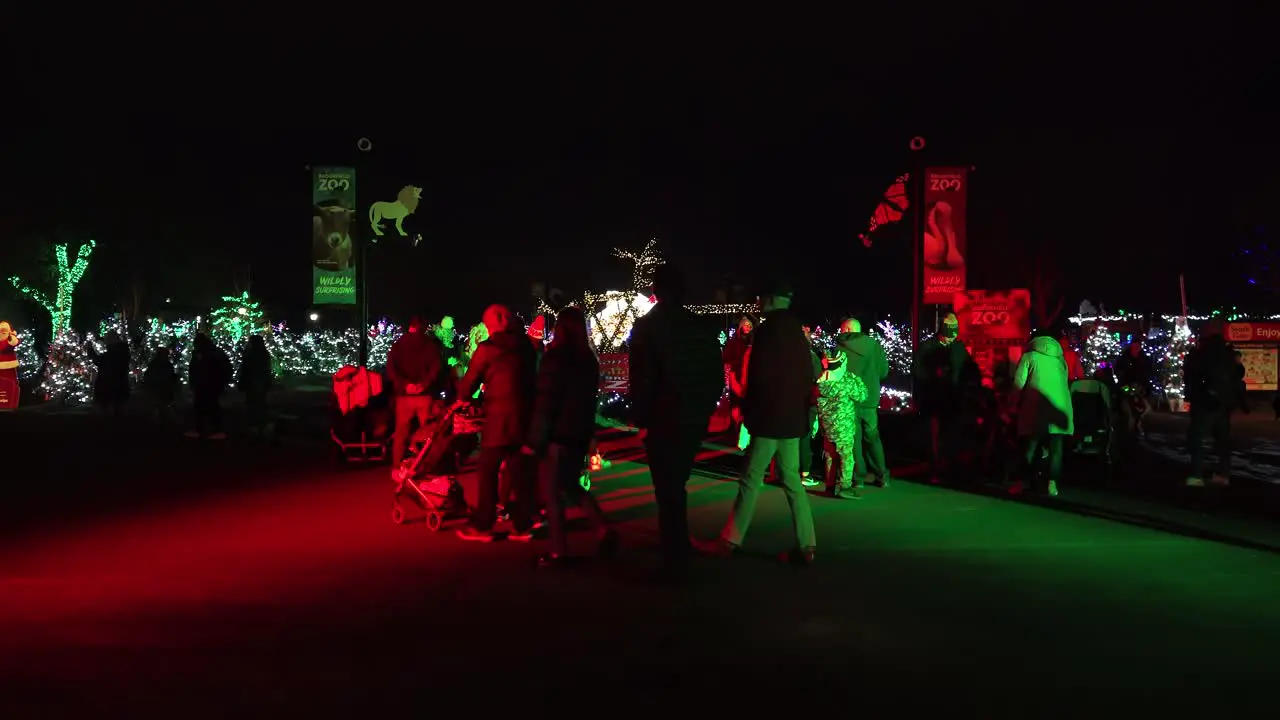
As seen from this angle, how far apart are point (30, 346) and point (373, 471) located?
89.1 feet

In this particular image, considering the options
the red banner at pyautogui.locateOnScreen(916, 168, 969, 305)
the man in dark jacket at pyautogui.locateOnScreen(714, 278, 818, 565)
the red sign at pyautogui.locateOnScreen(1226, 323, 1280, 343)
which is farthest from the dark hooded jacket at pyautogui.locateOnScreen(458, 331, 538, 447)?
the red sign at pyautogui.locateOnScreen(1226, 323, 1280, 343)

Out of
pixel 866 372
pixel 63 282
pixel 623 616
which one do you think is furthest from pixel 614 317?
Answer: pixel 623 616

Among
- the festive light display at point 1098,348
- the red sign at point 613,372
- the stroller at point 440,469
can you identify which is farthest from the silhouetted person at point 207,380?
the festive light display at point 1098,348

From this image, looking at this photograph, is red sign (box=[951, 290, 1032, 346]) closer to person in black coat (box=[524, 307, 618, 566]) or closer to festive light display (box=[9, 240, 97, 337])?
person in black coat (box=[524, 307, 618, 566])

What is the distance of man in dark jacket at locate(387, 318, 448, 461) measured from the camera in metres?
12.6

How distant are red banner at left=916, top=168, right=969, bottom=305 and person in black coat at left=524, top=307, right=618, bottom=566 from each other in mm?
→ 9093

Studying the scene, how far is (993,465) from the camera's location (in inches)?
550

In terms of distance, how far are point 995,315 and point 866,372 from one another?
5.26 m

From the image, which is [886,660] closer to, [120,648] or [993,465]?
[120,648]

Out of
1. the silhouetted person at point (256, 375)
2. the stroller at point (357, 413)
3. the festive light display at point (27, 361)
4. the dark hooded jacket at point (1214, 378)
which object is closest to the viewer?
the dark hooded jacket at point (1214, 378)

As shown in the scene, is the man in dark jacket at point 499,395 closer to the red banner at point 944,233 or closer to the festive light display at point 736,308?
the red banner at point 944,233

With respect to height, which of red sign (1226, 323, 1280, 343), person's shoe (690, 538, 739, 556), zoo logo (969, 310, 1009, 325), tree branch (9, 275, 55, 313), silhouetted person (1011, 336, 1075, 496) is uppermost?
tree branch (9, 275, 55, 313)

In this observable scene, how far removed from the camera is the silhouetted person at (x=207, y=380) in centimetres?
1911

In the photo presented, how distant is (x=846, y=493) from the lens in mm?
12016
